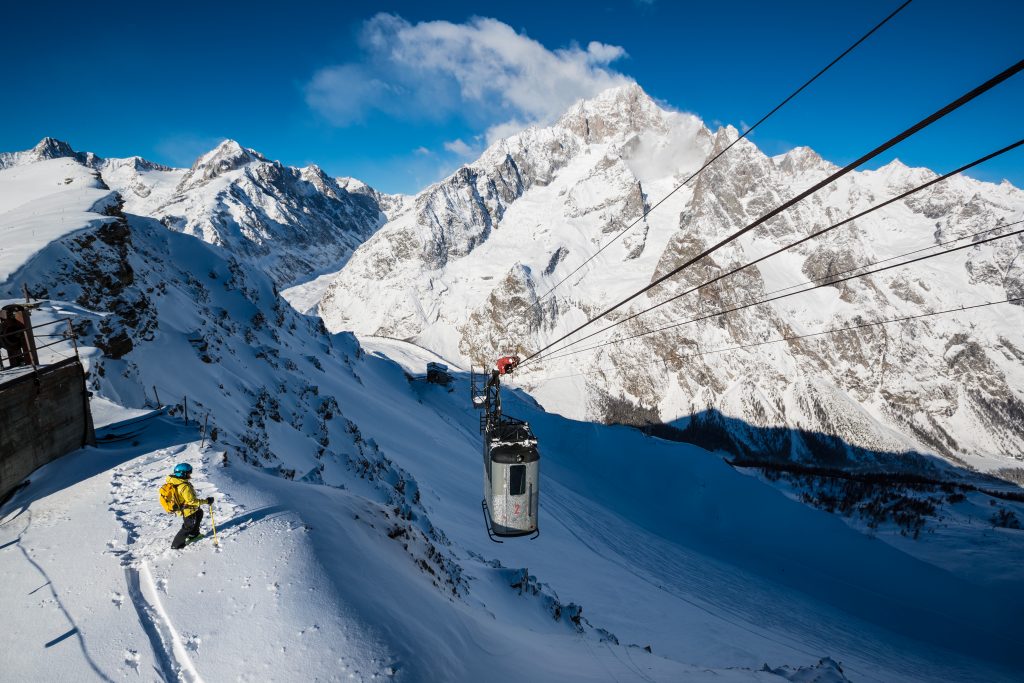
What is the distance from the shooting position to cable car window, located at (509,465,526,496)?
12609mm

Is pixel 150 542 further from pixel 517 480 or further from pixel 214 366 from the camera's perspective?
pixel 214 366

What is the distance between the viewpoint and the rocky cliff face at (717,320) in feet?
423

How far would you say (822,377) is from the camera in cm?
14250

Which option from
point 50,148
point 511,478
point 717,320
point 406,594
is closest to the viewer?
point 406,594

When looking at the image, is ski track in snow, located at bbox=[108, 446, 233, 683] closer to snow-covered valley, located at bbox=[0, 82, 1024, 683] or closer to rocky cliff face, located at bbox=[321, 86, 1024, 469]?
snow-covered valley, located at bbox=[0, 82, 1024, 683]

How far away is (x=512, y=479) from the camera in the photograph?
12695 millimetres

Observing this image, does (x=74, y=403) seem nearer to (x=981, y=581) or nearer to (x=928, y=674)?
(x=928, y=674)

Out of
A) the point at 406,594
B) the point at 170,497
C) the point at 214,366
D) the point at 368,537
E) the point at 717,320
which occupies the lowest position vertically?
the point at 406,594

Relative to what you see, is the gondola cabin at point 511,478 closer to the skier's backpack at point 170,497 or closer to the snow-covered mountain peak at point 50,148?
the skier's backpack at point 170,497

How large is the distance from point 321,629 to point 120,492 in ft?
19.8

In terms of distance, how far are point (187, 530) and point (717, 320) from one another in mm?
149661

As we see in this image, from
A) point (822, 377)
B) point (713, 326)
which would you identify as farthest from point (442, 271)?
point (822, 377)

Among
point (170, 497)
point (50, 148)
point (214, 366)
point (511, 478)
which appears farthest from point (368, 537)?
point (50, 148)

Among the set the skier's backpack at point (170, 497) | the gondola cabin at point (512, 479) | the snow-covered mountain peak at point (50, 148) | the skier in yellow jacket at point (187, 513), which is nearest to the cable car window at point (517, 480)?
the gondola cabin at point (512, 479)
